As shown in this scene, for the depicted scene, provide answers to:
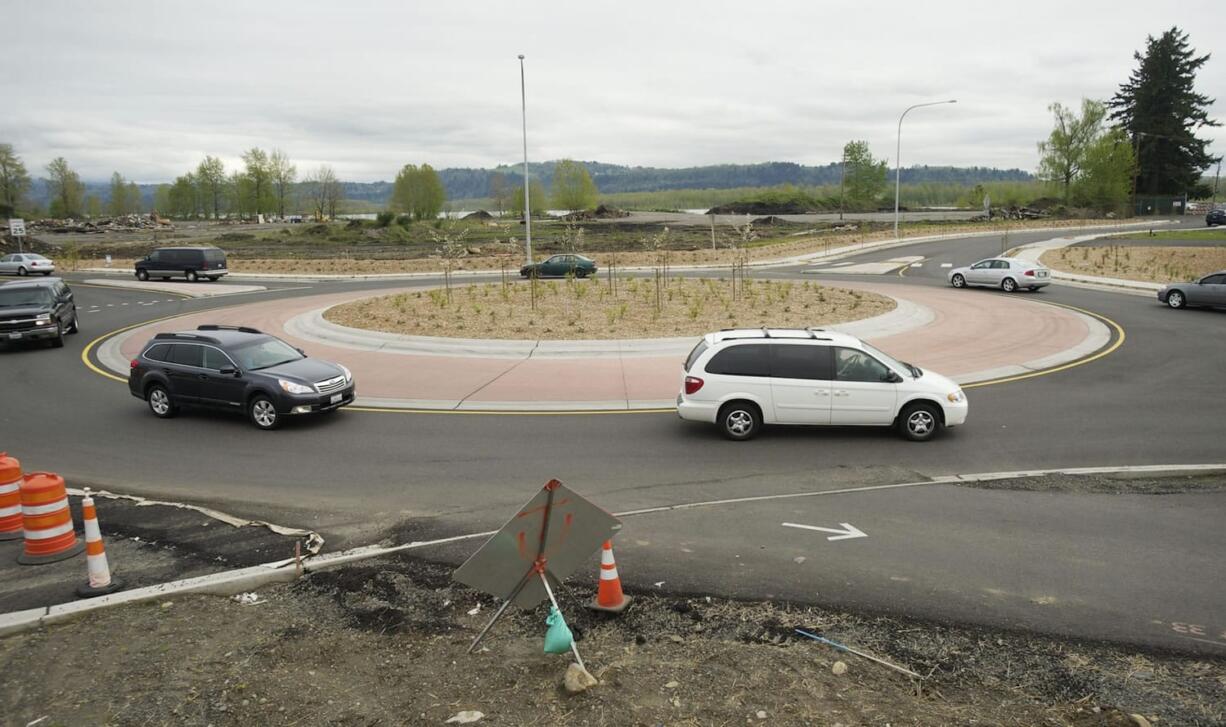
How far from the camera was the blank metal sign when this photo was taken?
6.19 metres

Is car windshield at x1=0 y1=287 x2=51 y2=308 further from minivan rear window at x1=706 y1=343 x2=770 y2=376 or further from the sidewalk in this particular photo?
minivan rear window at x1=706 y1=343 x2=770 y2=376

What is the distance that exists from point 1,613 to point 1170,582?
34.0 feet

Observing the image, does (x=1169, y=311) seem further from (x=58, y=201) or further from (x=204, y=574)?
(x=58, y=201)

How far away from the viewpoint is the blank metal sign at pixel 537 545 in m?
6.19

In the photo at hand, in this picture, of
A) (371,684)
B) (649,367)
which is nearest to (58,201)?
(649,367)

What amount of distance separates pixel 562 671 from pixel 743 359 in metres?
7.42

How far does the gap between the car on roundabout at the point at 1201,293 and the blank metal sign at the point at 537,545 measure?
27.9m

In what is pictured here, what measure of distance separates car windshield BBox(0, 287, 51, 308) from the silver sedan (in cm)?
3271

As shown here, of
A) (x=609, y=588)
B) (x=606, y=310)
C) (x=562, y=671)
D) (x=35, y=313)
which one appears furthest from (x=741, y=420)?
(x=35, y=313)

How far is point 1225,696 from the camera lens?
566 centimetres

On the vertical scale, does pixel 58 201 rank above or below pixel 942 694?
above

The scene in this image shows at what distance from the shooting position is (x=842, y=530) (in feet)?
28.7

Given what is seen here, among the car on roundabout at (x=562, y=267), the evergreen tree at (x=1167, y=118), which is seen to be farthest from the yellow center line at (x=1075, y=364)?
the evergreen tree at (x=1167, y=118)

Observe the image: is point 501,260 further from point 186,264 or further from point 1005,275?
point 1005,275
